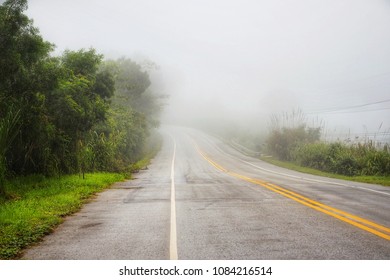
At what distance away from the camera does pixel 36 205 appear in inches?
352

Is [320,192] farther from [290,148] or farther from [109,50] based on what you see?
[109,50]

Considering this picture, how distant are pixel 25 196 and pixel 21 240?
4926 mm

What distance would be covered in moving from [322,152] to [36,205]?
2173cm

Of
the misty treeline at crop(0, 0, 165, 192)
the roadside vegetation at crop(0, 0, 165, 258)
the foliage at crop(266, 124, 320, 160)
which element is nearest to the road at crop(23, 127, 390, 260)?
the roadside vegetation at crop(0, 0, 165, 258)

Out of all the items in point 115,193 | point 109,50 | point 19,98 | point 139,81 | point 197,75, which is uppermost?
point 197,75

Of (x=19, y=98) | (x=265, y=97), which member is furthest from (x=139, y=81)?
(x=265, y=97)

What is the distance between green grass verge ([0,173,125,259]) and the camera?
6.01 meters

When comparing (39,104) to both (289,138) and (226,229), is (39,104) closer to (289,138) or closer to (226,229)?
(226,229)

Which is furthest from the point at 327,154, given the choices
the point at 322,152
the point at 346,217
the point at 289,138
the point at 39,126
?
the point at 39,126

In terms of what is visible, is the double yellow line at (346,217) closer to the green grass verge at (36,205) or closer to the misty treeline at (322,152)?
the green grass verge at (36,205)

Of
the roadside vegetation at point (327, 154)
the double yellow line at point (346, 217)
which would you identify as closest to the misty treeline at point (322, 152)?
the roadside vegetation at point (327, 154)

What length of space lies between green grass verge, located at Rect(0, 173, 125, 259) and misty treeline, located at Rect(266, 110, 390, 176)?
50.4 ft

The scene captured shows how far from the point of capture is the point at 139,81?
151 ft
